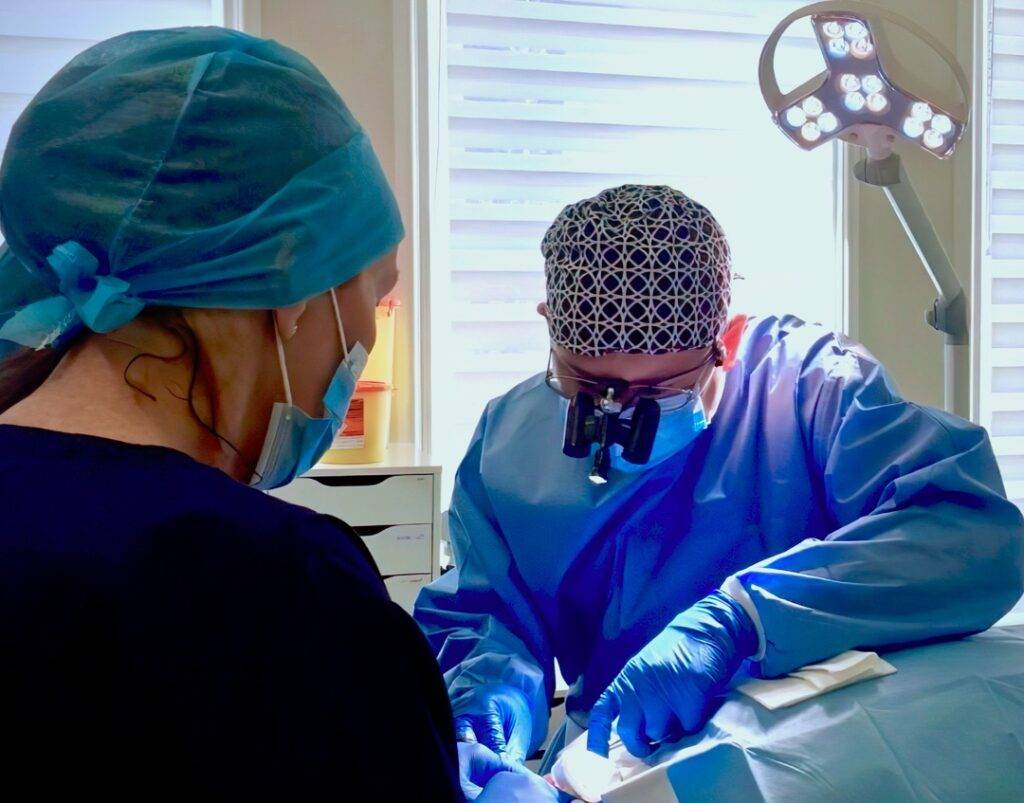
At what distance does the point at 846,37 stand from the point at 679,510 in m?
0.83

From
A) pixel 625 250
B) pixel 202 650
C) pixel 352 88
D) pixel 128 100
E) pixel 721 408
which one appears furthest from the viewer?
pixel 352 88

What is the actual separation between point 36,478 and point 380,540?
4.45 ft

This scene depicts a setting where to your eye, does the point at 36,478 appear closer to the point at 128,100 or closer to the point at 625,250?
the point at 128,100

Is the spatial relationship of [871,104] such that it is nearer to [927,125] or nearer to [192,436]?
[927,125]

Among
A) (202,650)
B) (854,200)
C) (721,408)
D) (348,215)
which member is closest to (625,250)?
(721,408)

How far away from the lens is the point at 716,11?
8.25ft

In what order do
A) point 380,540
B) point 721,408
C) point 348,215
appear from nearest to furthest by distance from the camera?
point 348,215 < point 721,408 < point 380,540

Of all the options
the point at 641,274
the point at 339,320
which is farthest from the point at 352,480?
the point at 339,320

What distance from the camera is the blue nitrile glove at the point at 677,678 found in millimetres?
1149

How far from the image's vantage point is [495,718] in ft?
4.08

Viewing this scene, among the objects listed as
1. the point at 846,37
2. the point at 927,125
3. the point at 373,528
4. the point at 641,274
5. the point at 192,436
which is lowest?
the point at 373,528

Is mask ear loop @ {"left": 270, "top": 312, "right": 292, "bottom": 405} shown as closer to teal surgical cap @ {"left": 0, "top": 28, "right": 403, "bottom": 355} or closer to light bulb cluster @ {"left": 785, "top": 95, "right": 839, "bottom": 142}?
teal surgical cap @ {"left": 0, "top": 28, "right": 403, "bottom": 355}

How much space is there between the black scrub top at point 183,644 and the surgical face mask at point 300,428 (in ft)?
0.59

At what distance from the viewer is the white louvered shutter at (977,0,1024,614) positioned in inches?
104
